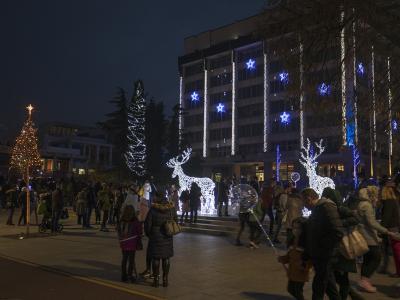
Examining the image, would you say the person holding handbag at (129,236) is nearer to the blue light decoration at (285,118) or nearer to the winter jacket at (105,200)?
the winter jacket at (105,200)

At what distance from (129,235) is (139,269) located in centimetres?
187

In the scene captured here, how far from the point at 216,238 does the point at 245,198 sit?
3.21m

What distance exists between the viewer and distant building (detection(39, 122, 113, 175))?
77.1 metres

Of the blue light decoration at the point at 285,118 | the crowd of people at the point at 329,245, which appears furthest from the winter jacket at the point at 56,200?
the blue light decoration at the point at 285,118

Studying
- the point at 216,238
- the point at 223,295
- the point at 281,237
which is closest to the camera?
the point at 223,295

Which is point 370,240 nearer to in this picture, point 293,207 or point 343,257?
point 343,257

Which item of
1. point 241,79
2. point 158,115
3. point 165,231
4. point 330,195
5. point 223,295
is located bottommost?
point 223,295

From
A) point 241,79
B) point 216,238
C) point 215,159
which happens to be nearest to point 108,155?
point 215,159

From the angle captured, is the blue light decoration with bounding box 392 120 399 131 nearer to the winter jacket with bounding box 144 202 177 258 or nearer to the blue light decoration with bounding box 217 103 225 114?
the winter jacket with bounding box 144 202 177 258

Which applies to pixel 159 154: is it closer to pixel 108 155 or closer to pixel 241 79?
pixel 241 79

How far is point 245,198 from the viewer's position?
13.5 meters

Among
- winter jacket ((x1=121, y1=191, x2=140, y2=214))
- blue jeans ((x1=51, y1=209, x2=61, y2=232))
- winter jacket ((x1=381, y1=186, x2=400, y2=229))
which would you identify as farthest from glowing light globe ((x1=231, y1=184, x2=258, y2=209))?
blue jeans ((x1=51, y1=209, x2=61, y2=232))

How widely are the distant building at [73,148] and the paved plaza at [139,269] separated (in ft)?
190

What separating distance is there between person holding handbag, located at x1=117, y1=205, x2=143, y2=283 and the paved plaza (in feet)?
1.28
